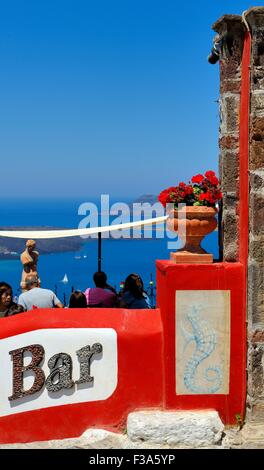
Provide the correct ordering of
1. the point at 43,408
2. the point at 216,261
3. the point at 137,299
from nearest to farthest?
the point at 43,408, the point at 216,261, the point at 137,299

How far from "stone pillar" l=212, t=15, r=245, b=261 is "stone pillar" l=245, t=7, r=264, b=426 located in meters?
0.26

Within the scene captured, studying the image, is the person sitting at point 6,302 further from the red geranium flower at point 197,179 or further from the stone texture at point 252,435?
the stone texture at point 252,435

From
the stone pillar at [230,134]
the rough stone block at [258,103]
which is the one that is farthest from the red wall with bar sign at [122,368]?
the rough stone block at [258,103]

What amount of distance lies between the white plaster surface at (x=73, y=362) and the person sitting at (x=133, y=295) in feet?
5.62

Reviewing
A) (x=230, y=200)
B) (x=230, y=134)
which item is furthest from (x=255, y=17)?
(x=230, y=200)

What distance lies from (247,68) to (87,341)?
2.70 metres

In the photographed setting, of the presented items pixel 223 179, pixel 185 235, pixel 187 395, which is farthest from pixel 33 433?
pixel 223 179

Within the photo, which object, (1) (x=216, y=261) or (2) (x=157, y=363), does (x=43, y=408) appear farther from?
(1) (x=216, y=261)

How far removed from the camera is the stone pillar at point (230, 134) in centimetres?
544

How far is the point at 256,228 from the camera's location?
17.1 ft

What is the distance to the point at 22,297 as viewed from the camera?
21.4ft

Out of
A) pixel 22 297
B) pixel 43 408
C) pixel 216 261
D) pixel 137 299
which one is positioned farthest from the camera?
pixel 137 299

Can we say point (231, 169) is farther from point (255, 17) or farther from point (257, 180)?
point (255, 17)
